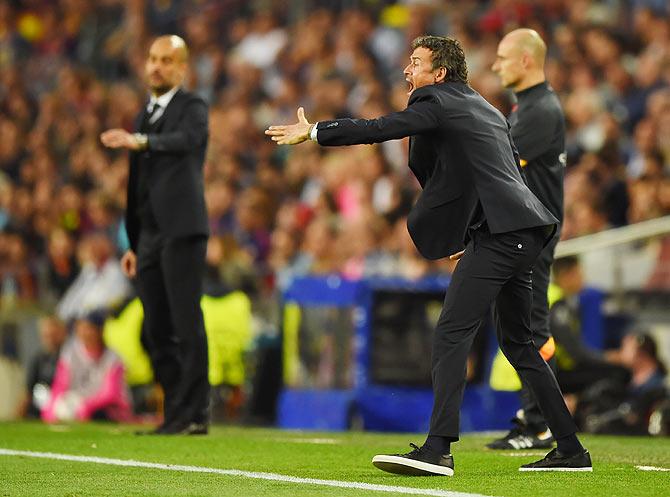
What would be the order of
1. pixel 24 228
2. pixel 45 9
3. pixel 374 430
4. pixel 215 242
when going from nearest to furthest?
pixel 374 430
pixel 215 242
pixel 24 228
pixel 45 9

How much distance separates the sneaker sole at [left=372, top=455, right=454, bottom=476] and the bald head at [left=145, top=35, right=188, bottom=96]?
3563mm

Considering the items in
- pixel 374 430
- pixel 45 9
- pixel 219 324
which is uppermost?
pixel 45 9

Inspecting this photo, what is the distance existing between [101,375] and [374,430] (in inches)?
108

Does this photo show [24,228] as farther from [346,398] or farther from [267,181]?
[346,398]

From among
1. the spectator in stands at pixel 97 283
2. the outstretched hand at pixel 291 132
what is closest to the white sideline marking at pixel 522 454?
the outstretched hand at pixel 291 132

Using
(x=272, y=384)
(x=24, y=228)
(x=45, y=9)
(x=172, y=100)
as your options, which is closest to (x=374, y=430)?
(x=272, y=384)

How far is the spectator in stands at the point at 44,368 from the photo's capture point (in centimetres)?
1447

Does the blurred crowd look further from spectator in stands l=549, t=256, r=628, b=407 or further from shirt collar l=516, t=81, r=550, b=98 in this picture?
shirt collar l=516, t=81, r=550, b=98

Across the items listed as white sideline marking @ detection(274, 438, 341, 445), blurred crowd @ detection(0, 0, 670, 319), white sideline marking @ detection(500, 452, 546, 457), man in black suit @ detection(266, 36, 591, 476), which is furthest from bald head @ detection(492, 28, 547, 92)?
blurred crowd @ detection(0, 0, 670, 319)

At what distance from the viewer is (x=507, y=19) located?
1603 centimetres

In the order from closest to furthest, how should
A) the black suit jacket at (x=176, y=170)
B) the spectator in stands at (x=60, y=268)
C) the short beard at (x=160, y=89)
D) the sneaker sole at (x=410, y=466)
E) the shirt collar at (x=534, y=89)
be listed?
the sneaker sole at (x=410, y=466), the shirt collar at (x=534, y=89), the black suit jacket at (x=176, y=170), the short beard at (x=160, y=89), the spectator in stands at (x=60, y=268)

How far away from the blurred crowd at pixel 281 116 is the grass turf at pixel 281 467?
4.16 metres

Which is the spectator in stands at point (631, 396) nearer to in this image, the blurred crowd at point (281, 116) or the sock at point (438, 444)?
the blurred crowd at point (281, 116)

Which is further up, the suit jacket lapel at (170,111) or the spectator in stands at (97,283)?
the suit jacket lapel at (170,111)
